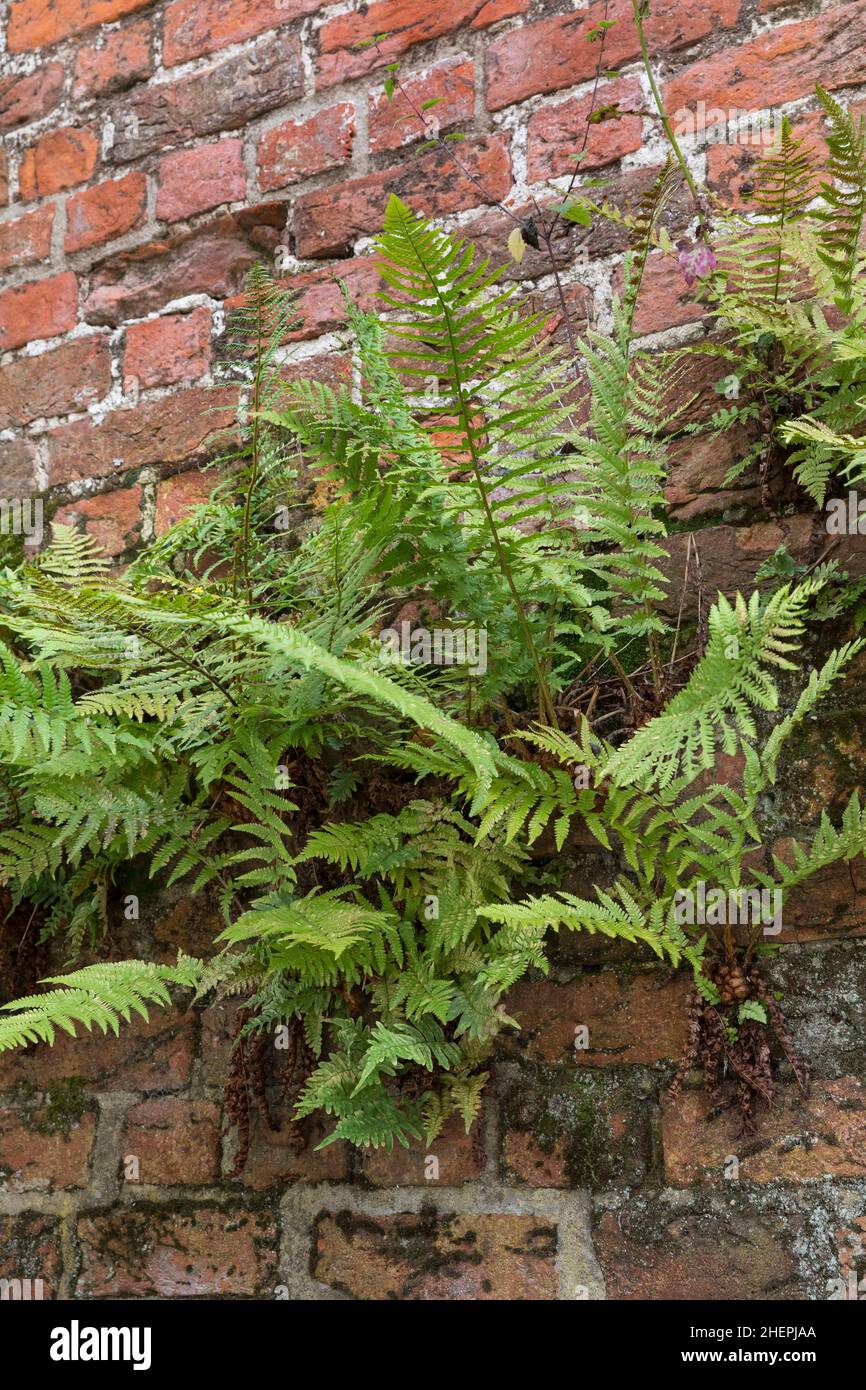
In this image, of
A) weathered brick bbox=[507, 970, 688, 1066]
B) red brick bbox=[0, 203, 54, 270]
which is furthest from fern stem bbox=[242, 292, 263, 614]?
red brick bbox=[0, 203, 54, 270]

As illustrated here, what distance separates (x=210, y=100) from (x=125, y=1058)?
1.98 m

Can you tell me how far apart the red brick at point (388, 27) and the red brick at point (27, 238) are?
2.35ft

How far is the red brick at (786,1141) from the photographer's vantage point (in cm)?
157

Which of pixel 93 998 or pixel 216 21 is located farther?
pixel 216 21

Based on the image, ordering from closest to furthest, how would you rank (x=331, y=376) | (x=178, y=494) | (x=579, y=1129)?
(x=579, y=1129) < (x=331, y=376) < (x=178, y=494)

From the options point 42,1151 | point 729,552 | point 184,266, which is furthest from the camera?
point 184,266

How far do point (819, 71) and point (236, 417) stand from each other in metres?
1.21

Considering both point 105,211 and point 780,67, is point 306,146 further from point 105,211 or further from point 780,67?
point 780,67

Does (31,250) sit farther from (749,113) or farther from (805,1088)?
(805,1088)

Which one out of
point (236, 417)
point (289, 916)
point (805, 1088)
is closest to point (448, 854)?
point (289, 916)

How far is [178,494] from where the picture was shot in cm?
234

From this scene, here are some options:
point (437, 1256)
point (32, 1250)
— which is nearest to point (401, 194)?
point (437, 1256)

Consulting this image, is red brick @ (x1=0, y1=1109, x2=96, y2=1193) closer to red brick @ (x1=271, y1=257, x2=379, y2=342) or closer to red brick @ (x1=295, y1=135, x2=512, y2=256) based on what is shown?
red brick @ (x1=271, y1=257, x2=379, y2=342)

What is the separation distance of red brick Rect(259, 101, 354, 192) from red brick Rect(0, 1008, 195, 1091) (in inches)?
65.7
